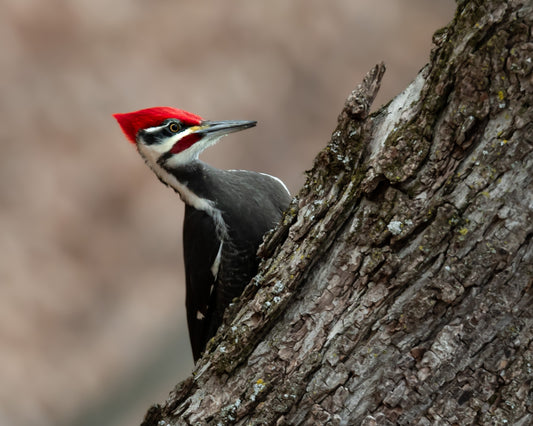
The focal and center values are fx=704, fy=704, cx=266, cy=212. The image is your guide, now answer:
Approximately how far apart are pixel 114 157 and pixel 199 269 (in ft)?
8.98

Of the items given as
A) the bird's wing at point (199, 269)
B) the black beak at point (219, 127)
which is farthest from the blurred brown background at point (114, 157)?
the black beak at point (219, 127)

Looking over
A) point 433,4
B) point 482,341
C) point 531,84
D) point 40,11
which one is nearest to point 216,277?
point 482,341

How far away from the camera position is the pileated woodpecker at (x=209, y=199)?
2781 mm

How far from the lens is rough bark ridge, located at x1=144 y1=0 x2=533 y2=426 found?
157 cm

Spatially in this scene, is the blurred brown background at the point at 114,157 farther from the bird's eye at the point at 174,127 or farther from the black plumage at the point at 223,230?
the bird's eye at the point at 174,127

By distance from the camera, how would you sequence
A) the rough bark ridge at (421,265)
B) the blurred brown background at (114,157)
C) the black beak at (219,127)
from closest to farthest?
the rough bark ridge at (421,265), the black beak at (219,127), the blurred brown background at (114,157)

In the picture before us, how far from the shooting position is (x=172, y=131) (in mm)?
2807

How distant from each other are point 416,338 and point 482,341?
0.49 feet

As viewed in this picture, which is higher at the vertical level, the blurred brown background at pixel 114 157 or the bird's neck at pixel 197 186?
the blurred brown background at pixel 114 157

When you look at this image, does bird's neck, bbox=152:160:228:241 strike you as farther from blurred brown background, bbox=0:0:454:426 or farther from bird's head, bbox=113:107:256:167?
blurred brown background, bbox=0:0:454:426

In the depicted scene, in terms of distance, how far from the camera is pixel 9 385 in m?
5.25

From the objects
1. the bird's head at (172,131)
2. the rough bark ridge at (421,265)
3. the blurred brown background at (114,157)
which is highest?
the blurred brown background at (114,157)

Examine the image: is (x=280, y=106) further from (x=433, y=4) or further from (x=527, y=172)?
(x=527, y=172)

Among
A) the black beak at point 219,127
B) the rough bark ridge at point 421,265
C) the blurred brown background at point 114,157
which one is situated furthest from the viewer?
the blurred brown background at point 114,157
